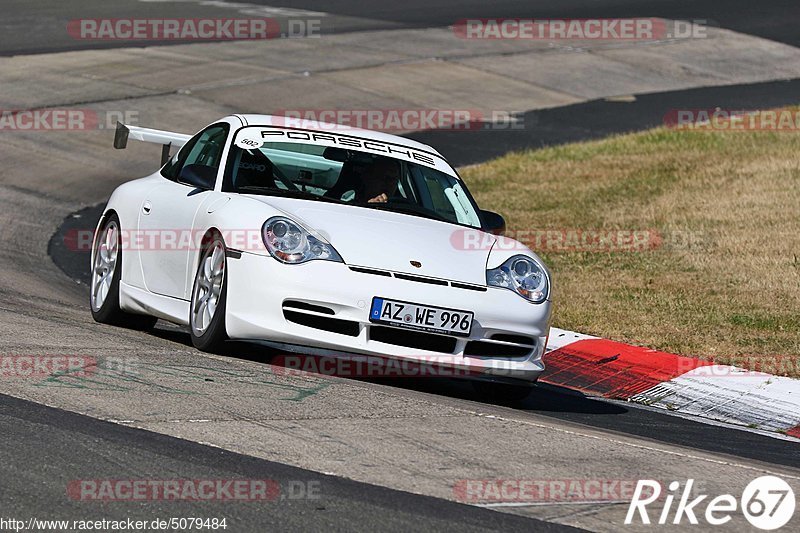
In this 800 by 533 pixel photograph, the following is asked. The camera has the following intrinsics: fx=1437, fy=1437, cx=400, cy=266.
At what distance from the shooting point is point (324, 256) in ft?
25.0

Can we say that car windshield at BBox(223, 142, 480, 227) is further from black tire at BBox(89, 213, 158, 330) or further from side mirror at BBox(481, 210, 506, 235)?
black tire at BBox(89, 213, 158, 330)

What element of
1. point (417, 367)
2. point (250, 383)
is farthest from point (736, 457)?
point (250, 383)

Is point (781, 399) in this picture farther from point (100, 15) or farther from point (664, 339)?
point (100, 15)

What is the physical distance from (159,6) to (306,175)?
68.7 ft

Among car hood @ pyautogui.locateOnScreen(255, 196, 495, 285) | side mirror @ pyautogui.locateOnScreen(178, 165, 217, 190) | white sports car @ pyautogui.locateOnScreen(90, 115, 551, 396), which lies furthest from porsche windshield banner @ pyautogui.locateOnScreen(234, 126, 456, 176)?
car hood @ pyautogui.locateOnScreen(255, 196, 495, 285)

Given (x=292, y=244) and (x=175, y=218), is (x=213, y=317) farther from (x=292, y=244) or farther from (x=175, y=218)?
(x=175, y=218)

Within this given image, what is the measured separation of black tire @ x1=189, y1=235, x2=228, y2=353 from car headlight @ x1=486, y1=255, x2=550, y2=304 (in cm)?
143

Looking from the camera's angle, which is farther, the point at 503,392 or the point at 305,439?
the point at 503,392

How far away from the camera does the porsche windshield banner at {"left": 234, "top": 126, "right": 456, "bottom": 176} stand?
8.89 metres

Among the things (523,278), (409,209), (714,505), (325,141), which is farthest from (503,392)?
(714,505)

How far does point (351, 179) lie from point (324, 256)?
4.20ft

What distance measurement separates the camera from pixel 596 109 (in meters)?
22.6

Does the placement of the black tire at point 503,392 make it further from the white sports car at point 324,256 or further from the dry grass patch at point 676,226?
the dry grass patch at point 676,226

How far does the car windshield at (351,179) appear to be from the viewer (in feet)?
28.2
